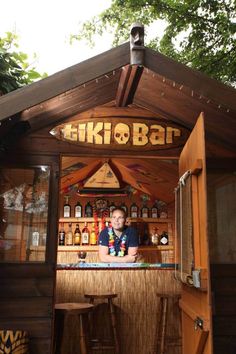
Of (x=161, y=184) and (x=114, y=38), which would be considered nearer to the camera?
(x=161, y=184)

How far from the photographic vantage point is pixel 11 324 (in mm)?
3572

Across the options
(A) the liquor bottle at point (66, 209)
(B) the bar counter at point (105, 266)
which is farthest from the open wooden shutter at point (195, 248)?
(A) the liquor bottle at point (66, 209)

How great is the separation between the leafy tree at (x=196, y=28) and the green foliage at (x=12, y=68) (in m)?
5.14

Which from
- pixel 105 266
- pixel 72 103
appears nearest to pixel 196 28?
pixel 72 103

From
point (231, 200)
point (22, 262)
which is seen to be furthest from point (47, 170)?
point (231, 200)

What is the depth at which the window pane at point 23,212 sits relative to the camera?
373 cm

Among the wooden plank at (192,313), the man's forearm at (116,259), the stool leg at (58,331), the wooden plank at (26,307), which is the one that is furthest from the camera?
the man's forearm at (116,259)

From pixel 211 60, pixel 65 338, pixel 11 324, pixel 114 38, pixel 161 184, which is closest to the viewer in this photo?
pixel 11 324

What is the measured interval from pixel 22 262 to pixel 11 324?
558mm

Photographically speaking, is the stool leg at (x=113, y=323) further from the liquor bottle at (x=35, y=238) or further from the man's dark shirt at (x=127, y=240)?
the liquor bottle at (x=35, y=238)

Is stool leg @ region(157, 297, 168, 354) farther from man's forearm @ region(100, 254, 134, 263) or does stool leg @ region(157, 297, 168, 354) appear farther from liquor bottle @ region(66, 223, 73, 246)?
liquor bottle @ region(66, 223, 73, 246)

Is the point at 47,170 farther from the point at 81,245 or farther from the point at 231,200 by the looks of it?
the point at 81,245

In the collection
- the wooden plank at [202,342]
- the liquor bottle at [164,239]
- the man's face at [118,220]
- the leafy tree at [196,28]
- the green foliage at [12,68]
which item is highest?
the leafy tree at [196,28]

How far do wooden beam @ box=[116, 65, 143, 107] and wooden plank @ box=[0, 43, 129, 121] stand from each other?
0.72 ft
